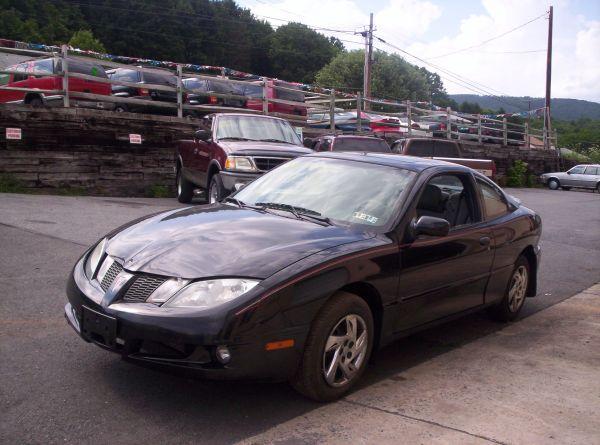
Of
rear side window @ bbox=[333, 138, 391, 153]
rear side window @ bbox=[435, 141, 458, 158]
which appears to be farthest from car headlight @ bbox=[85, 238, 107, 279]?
rear side window @ bbox=[435, 141, 458, 158]

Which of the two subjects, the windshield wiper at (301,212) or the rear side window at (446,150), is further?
the rear side window at (446,150)

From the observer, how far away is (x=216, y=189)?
10938mm

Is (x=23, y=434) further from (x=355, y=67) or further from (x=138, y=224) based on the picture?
(x=355, y=67)

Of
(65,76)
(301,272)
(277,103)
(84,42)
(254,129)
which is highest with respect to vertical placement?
(84,42)

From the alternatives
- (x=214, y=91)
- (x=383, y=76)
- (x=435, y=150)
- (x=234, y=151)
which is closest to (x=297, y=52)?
(x=383, y=76)

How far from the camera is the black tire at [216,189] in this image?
1070cm

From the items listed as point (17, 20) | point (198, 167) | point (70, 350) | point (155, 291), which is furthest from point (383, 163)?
point (17, 20)

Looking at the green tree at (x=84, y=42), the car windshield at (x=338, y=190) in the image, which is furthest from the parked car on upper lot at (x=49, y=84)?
the green tree at (x=84, y=42)

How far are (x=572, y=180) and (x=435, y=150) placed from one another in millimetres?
20100

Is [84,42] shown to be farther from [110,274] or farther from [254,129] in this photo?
[110,274]

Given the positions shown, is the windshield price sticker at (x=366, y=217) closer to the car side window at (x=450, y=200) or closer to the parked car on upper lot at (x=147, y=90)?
the car side window at (x=450, y=200)

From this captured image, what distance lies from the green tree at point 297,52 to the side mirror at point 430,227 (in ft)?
274

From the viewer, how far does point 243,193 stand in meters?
5.28

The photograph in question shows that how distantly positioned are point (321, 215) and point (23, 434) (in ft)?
7.57
